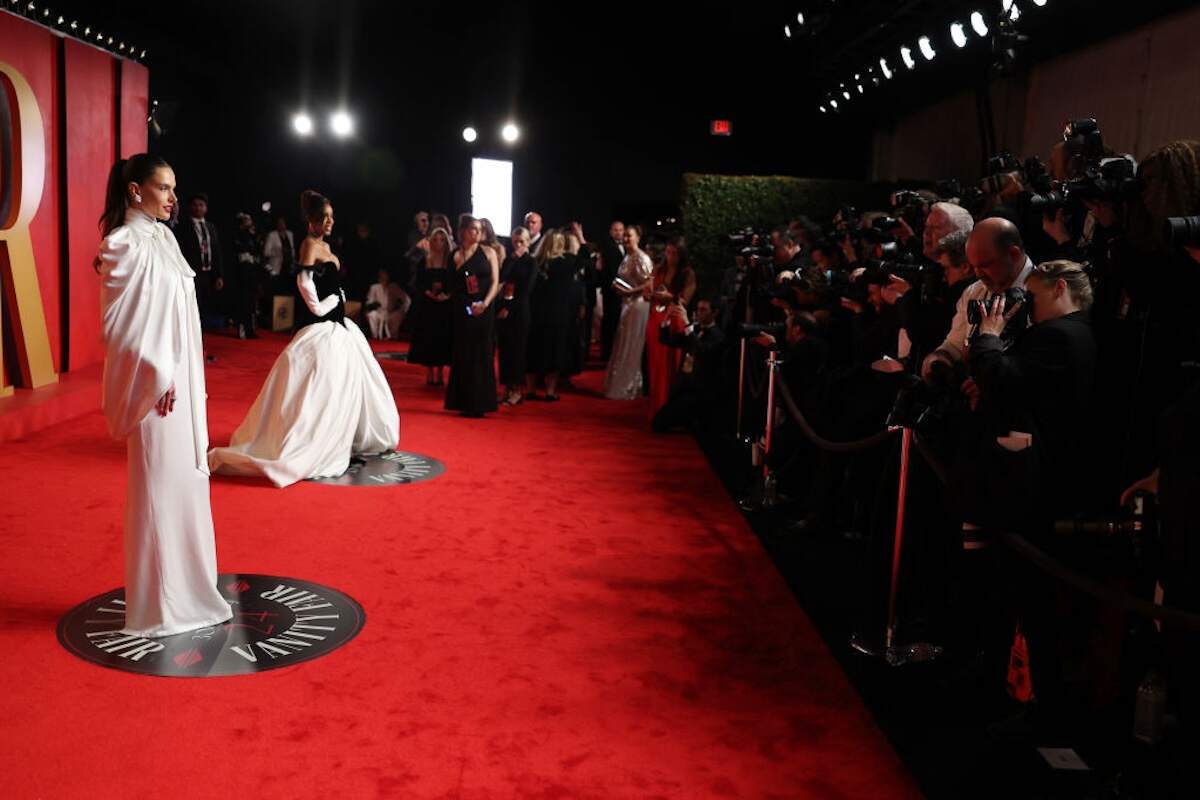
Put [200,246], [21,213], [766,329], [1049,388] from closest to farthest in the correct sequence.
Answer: [1049,388], [766,329], [21,213], [200,246]

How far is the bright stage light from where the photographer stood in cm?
1677

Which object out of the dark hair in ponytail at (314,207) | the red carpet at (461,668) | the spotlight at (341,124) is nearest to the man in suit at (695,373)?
the red carpet at (461,668)

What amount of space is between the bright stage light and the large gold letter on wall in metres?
9.07

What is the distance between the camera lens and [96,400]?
844 centimetres

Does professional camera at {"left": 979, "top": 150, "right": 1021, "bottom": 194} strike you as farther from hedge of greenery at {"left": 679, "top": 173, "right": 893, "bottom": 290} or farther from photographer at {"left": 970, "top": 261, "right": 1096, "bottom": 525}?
hedge of greenery at {"left": 679, "top": 173, "right": 893, "bottom": 290}

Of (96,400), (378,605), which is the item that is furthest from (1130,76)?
(96,400)

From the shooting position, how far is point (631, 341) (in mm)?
10852

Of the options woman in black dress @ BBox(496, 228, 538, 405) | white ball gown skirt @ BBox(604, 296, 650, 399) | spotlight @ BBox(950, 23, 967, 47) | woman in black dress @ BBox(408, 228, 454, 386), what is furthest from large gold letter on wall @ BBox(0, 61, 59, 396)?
spotlight @ BBox(950, 23, 967, 47)

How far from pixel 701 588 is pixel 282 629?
1914 millimetres

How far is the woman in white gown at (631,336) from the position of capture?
10.8 m

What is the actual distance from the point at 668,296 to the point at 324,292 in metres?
3.03

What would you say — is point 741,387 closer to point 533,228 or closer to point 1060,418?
point 533,228

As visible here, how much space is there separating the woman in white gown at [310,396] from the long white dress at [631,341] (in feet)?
14.1

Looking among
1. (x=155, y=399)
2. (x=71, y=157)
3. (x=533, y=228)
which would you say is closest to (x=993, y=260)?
(x=155, y=399)
